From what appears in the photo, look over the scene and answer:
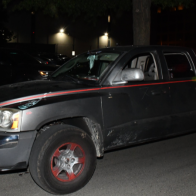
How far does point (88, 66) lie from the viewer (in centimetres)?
498

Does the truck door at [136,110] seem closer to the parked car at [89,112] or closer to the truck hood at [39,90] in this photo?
the parked car at [89,112]

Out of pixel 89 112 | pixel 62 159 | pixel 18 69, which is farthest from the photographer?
pixel 18 69

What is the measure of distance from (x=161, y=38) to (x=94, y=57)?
42593 millimetres

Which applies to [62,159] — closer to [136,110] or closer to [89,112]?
[89,112]

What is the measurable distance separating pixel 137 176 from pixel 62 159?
4.12ft

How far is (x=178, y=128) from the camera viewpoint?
16.4 feet

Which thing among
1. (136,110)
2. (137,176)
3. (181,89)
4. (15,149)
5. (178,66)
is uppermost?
(178,66)

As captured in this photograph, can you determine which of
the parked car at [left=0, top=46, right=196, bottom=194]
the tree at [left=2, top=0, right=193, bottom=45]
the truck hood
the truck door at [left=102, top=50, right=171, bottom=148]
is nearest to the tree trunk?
the tree at [left=2, top=0, right=193, bottom=45]

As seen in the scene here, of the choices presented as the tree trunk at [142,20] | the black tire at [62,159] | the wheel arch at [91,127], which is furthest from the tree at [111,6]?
the black tire at [62,159]

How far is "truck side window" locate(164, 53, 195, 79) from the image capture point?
16.6 ft

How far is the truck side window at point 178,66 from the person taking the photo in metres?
5.07

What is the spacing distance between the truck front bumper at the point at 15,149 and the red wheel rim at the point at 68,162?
13.2 inches

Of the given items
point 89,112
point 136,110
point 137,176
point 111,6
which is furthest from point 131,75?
point 111,6

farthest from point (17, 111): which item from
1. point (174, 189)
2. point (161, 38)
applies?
point (161, 38)
